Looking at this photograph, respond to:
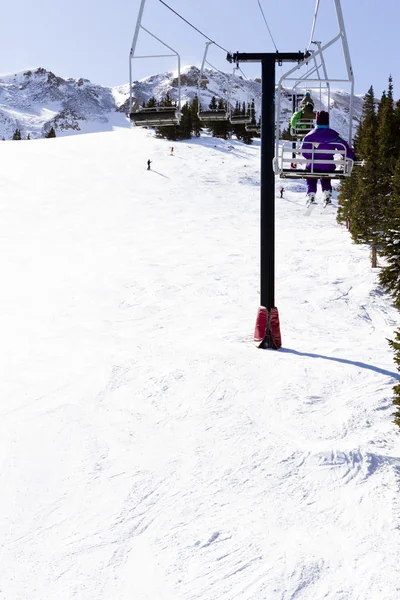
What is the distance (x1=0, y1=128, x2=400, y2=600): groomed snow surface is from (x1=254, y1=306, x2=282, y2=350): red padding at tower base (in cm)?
50

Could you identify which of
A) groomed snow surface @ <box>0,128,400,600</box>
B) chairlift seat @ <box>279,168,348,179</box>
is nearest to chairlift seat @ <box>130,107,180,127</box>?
chairlift seat @ <box>279,168,348,179</box>

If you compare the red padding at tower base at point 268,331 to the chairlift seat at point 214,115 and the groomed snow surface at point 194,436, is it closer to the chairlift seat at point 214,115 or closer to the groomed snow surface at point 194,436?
the groomed snow surface at point 194,436

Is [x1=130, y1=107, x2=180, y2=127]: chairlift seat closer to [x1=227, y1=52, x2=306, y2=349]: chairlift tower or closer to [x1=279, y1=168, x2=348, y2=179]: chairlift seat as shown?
[x1=279, y1=168, x2=348, y2=179]: chairlift seat

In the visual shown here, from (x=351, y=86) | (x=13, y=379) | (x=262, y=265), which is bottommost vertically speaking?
(x=13, y=379)

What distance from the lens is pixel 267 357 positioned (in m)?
11.6

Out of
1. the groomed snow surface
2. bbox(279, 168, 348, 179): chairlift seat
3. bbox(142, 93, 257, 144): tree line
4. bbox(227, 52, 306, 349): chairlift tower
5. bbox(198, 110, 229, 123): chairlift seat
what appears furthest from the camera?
bbox(142, 93, 257, 144): tree line

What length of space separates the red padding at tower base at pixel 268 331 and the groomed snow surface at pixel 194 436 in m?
0.50

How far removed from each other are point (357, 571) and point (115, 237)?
23076 millimetres

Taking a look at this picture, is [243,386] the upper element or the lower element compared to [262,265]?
lower

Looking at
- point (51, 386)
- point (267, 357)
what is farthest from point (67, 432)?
point (267, 357)

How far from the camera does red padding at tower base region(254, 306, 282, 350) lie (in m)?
12.4

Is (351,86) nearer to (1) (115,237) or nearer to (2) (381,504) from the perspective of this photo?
(2) (381,504)

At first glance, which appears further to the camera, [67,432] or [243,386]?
[243,386]

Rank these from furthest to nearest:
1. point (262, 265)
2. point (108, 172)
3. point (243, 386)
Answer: point (108, 172)
point (262, 265)
point (243, 386)
